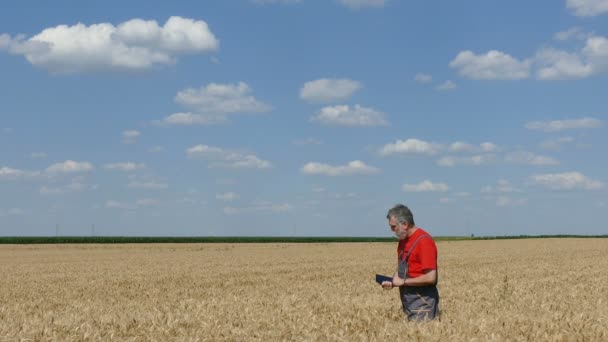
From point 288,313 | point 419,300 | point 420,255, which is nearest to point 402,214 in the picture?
point 420,255

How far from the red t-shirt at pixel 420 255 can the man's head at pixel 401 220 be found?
0.10m

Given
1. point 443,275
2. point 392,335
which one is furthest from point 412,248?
point 443,275

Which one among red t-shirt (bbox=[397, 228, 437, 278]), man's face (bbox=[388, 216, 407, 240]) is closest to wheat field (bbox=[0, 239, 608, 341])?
red t-shirt (bbox=[397, 228, 437, 278])

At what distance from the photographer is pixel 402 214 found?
26.6 feet

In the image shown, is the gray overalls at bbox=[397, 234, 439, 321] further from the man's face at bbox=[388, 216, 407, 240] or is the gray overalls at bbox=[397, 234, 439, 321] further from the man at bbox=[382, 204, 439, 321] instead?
the man's face at bbox=[388, 216, 407, 240]

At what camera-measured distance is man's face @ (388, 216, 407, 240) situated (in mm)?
8117

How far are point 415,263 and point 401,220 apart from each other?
0.57 metres

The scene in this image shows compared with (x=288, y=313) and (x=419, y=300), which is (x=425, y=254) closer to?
(x=419, y=300)

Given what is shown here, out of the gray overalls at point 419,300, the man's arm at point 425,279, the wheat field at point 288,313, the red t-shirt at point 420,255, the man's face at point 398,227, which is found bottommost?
the wheat field at point 288,313

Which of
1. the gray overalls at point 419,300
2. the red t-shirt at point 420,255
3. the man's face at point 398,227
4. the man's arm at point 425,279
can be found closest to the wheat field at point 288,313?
→ the gray overalls at point 419,300

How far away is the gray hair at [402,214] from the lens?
26.6ft

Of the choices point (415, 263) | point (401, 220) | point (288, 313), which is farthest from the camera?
point (288, 313)

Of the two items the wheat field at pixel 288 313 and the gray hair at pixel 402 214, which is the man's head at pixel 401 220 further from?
the wheat field at pixel 288 313

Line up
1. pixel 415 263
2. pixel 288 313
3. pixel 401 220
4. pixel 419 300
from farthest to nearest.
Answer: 1. pixel 288 313
2. pixel 419 300
3. pixel 415 263
4. pixel 401 220
